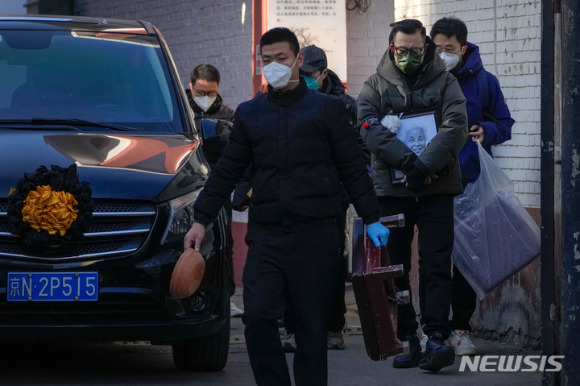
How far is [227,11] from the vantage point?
12.9m

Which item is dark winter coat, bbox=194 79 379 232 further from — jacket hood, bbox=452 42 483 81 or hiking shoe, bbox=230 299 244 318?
hiking shoe, bbox=230 299 244 318

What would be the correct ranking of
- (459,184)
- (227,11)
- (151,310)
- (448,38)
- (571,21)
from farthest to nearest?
(227,11) → (448,38) → (459,184) → (151,310) → (571,21)

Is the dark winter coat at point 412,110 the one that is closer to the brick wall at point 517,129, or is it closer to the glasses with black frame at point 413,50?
the glasses with black frame at point 413,50

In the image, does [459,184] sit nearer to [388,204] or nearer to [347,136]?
[388,204]

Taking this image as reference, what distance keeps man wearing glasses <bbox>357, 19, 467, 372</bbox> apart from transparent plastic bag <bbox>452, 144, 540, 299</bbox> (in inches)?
18.5

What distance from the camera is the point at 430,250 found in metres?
7.40

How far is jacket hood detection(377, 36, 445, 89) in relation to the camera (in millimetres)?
7355

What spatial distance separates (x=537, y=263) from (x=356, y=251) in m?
2.43

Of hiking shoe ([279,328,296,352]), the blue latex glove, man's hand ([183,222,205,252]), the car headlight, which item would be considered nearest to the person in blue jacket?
hiking shoe ([279,328,296,352])

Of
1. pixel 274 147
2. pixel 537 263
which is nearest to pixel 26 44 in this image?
pixel 274 147

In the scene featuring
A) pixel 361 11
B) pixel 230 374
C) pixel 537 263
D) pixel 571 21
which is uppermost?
pixel 361 11

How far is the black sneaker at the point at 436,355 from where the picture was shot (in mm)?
7285

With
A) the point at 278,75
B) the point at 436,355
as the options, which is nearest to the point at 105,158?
the point at 278,75

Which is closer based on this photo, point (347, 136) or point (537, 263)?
point (347, 136)
